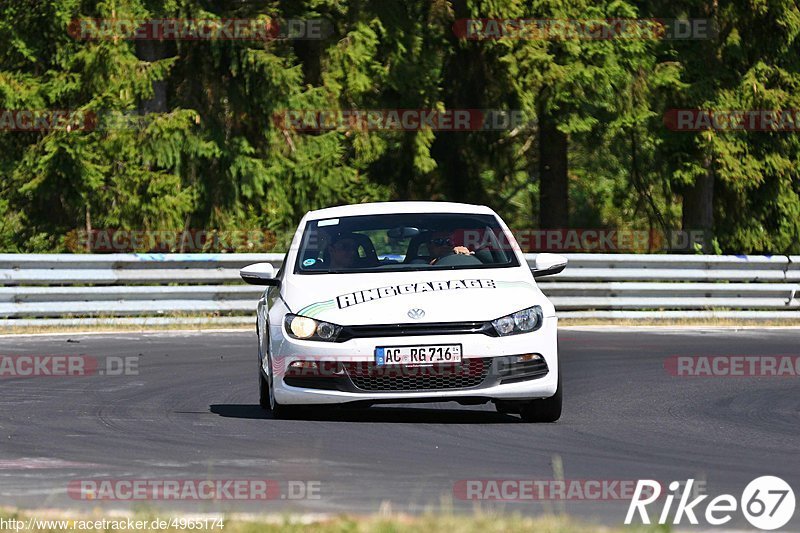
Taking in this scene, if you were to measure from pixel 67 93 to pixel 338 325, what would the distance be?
17111 millimetres

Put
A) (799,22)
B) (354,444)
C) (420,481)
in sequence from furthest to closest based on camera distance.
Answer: (799,22) → (354,444) → (420,481)

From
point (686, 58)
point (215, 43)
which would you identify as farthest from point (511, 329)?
point (686, 58)

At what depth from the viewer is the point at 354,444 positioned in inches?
357

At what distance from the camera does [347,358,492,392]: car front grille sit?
9.74 m

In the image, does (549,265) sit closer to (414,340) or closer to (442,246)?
(442,246)

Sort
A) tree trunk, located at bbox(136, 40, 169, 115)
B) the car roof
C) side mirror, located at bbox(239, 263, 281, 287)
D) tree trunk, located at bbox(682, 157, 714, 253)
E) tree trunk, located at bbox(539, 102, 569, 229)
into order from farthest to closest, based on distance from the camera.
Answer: tree trunk, located at bbox(539, 102, 569, 229), tree trunk, located at bbox(682, 157, 714, 253), tree trunk, located at bbox(136, 40, 169, 115), the car roof, side mirror, located at bbox(239, 263, 281, 287)

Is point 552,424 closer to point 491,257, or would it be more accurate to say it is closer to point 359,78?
point 491,257

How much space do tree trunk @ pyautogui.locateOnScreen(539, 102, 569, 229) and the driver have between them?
18691mm

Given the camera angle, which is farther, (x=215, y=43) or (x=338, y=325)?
(x=215, y=43)

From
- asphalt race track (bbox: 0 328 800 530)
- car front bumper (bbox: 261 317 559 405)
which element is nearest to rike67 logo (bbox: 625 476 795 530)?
asphalt race track (bbox: 0 328 800 530)

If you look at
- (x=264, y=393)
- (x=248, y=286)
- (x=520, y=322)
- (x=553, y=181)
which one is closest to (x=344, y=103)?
(x=553, y=181)

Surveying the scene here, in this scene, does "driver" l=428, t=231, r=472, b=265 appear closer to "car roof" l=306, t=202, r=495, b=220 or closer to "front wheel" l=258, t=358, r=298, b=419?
"car roof" l=306, t=202, r=495, b=220

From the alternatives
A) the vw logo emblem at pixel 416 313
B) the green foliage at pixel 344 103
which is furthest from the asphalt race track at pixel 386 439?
the green foliage at pixel 344 103

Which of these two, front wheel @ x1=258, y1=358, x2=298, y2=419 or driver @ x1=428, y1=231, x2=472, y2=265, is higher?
driver @ x1=428, y1=231, x2=472, y2=265
